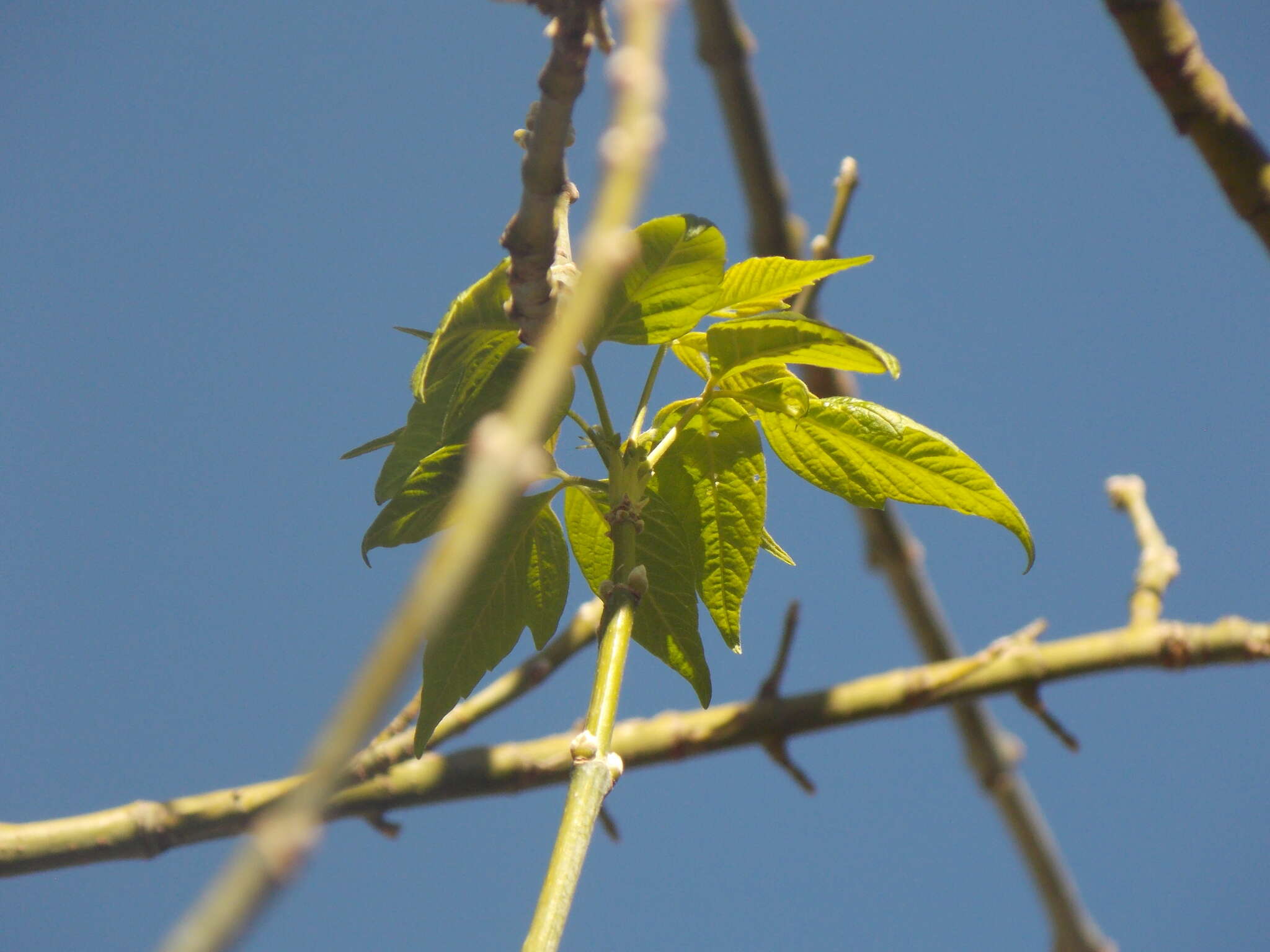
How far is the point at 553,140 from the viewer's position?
0.94ft

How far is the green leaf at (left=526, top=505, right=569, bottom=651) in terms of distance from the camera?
0.48 metres

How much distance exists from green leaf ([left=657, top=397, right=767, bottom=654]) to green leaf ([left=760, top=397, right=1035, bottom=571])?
0.07ft

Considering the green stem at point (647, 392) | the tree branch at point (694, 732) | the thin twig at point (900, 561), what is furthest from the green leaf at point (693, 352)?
the thin twig at point (900, 561)

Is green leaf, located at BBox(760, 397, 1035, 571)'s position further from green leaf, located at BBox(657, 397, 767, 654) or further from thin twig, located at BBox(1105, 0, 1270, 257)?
thin twig, located at BBox(1105, 0, 1270, 257)

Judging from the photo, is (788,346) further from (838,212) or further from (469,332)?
(838,212)

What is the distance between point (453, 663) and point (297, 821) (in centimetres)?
33

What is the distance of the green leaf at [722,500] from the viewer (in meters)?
0.45

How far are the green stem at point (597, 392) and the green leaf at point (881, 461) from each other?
0.28 ft

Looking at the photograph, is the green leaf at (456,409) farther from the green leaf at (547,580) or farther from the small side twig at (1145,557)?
the small side twig at (1145,557)

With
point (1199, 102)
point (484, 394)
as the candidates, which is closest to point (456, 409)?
point (484, 394)

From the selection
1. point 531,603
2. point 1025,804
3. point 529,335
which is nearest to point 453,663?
point 531,603

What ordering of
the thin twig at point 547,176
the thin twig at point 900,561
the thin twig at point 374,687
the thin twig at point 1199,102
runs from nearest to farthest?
the thin twig at point 374,687 → the thin twig at point 547,176 → the thin twig at point 1199,102 → the thin twig at point 900,561

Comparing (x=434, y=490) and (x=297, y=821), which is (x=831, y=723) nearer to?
(x=434, y=490)

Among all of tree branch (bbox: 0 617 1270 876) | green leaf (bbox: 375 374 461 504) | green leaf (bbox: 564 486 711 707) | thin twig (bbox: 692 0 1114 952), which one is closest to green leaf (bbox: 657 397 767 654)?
green leaf (bbox: 564 486 711 707)
